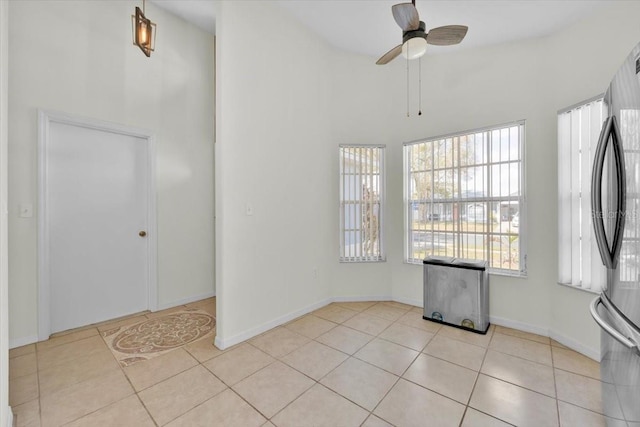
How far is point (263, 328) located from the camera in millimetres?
2715

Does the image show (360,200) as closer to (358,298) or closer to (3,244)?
(358,298)

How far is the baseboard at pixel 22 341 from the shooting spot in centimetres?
232

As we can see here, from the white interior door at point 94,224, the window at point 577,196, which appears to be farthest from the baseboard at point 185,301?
the window at point 577,196

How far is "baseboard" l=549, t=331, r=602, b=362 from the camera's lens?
2213 mm

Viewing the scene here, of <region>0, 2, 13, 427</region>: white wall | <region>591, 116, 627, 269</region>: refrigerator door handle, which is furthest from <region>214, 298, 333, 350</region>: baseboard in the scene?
<region>591, 116, 627, 269</region>: refrigerator door handle

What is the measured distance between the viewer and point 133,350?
7.66ft

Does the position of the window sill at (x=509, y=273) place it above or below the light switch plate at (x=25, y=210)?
below

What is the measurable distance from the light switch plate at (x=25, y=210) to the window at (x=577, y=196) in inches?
192

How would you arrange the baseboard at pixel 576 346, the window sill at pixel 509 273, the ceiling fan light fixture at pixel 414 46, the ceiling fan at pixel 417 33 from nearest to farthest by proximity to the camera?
the ceiling fan at pixel 417 33
the ceiling fan light fixture at pixel 414 46
the baseboard at pixel 576 346
the window sill at pixel 509 273

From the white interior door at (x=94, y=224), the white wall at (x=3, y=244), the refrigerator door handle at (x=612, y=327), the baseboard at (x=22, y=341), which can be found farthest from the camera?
the white interior door at (x=94, y=224)

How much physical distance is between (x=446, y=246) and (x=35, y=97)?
14.7 feet

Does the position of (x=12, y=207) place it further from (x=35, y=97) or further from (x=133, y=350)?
(x=133, y=350)

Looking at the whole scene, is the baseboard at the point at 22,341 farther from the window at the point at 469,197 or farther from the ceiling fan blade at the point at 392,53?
the ceiling fan blade at the point at 392,53

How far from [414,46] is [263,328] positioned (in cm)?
290
